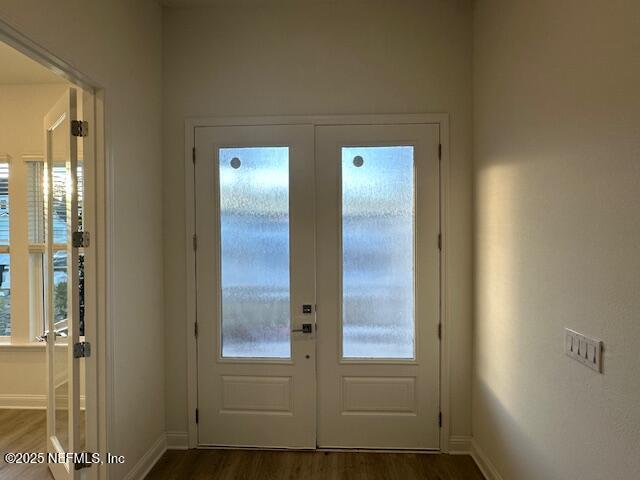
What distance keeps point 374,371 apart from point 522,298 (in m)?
1.15

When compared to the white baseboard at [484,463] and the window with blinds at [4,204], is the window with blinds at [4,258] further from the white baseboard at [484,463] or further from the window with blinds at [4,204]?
the white baseboard at [484,463]

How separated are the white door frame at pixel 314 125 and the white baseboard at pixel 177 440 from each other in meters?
0.03

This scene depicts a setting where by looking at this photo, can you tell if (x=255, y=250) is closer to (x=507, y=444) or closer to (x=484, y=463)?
(x=507, y=444)

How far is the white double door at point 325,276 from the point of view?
2.67 meters

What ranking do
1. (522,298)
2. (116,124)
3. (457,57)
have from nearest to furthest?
(522,298)
(116,124)
(457,57)

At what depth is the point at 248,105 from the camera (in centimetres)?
272

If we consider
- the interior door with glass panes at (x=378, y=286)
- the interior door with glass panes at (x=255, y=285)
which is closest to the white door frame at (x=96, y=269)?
the interior door with glass panes at (x=255, y=285)

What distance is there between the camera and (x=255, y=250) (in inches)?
107

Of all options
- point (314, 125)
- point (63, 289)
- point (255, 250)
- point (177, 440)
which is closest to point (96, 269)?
point (63, 289)

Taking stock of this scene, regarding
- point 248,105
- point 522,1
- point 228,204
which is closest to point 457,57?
point 522,1

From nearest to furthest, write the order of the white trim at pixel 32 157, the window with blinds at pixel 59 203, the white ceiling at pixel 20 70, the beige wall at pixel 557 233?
the beige wall at pixel 557 233, the window with blinds at pixel 59 203, the white ceiling at pixel 20 70, the white trim at pixel 32 157

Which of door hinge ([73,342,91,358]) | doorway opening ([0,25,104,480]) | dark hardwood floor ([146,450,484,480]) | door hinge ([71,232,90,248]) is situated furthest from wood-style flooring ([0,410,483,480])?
door hinge ([71,232,90,248])

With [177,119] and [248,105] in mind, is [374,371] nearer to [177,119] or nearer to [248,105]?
[248,105]

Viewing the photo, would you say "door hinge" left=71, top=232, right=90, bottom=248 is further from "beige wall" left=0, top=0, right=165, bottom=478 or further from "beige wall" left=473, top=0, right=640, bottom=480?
"beige wall" left=473, top=0, right=640, bottom=480
